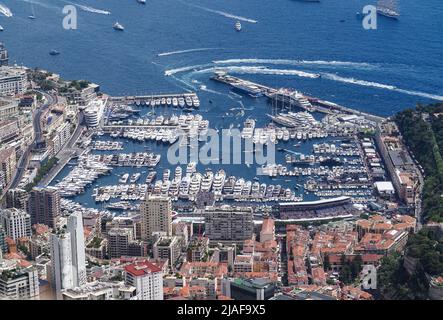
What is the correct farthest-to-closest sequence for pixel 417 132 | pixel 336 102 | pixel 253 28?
pixel 253 28, pixel 336 102, pixel 417 132

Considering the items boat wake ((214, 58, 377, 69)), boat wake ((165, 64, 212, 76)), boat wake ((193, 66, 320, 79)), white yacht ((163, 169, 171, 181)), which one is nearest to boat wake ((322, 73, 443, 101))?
boat wake ((193, 66, 320, 79))

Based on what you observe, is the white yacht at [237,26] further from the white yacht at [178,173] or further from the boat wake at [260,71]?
the white yacht at [178,173]

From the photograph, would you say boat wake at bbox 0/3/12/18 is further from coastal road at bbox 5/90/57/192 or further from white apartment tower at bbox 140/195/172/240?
white apartment tower at bbox 140/195/172/240

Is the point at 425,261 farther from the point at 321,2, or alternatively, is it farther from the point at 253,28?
the point at 321,2

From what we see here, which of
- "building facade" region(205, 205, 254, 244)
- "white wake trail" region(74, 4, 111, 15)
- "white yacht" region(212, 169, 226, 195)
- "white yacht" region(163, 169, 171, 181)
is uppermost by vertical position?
"white wake trail" region(74, 4, 111, 15)

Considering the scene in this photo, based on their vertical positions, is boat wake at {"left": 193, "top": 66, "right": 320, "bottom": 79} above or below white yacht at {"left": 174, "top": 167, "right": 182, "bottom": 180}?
above

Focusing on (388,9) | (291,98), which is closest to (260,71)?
(291,98)
